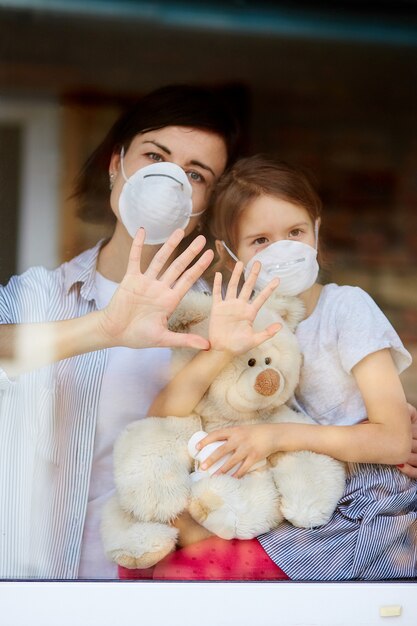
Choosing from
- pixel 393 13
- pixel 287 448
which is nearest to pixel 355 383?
pixel 287 448

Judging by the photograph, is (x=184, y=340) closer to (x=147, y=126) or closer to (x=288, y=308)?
(x=288, y=308)

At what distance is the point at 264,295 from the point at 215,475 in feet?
1.47

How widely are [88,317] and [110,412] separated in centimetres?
25

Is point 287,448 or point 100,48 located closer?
point 287,448

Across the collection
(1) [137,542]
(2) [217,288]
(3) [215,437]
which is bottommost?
(1) [137,542]

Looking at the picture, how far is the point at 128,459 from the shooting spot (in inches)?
76.8

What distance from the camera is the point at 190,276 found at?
1.94 metres

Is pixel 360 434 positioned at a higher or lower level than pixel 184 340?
lower

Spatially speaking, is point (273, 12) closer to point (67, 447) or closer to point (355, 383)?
point (355, 383)

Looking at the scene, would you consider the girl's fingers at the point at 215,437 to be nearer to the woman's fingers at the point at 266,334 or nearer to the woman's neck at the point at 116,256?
the woman's fingers at the point at 266,334

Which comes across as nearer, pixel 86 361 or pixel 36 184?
pixel 86 361

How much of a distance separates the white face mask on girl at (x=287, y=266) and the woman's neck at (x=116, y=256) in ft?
0.84

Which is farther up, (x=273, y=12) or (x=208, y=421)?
(x=273, y=12)
